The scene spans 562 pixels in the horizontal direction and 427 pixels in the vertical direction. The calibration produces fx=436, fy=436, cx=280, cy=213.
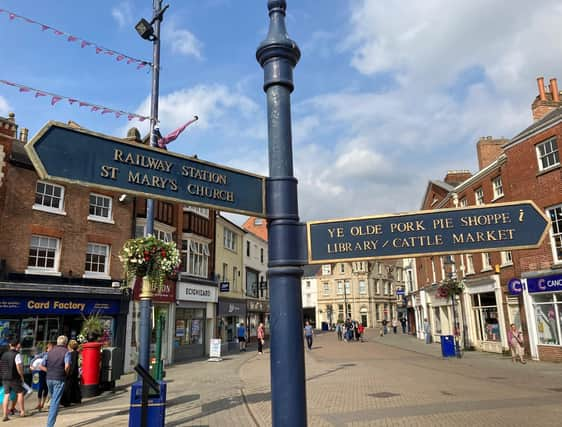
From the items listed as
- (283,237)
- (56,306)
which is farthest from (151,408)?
(56,306)

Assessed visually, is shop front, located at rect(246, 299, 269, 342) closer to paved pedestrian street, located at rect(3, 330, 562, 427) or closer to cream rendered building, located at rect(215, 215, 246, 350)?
cream rendered building, located at rect(215, 215, 246, 350)

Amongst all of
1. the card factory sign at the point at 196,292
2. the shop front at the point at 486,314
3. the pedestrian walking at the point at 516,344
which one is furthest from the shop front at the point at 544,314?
the card factory sign at the point at 196,292

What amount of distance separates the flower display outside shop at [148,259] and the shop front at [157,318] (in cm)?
1052

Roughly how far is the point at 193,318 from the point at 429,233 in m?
21.7

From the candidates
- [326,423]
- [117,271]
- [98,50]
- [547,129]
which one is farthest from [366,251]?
[547,129]

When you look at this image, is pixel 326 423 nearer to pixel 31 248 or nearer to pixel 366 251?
pixel 366 251

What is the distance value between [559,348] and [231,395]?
1352cm

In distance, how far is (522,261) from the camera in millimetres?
19078

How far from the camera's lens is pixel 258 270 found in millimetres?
36344

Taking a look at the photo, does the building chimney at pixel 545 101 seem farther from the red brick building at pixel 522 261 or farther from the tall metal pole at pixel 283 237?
the tall metal pole at pixel 283 237

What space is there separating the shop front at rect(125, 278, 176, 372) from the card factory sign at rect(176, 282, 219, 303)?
69cm

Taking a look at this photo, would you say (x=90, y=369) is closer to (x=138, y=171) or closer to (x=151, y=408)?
(x=151, y=408)

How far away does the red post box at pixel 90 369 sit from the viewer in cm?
1170

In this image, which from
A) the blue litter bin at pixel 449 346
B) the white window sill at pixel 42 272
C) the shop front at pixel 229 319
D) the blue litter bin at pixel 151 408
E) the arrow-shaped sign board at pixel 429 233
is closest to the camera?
the arrow-shaped sign board at pixel 429 233
